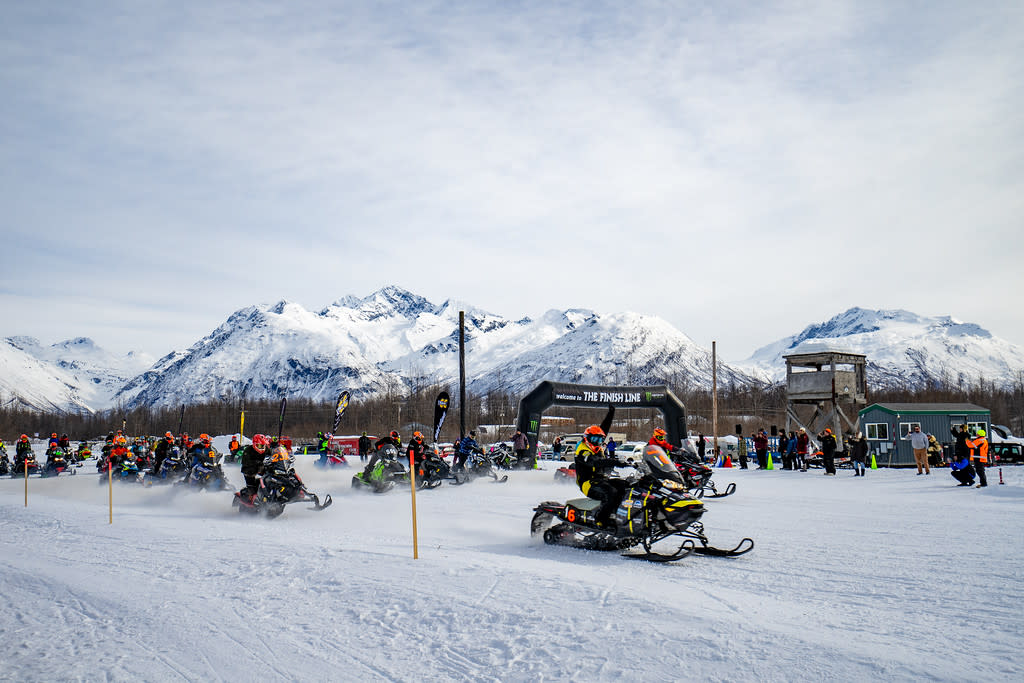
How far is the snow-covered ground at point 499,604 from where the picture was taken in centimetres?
495

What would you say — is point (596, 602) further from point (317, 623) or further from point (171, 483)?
point (171, 483)

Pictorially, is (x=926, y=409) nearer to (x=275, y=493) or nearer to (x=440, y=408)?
(x=440, y=408)

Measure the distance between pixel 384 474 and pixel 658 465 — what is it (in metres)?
10.5

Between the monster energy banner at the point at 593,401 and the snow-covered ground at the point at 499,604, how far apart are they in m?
13.9

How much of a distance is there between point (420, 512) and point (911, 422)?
2259 cm

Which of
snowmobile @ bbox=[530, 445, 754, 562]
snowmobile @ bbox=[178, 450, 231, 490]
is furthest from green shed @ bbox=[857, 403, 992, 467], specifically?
snowmobile @ bbox=[178, 450, 231, 490]

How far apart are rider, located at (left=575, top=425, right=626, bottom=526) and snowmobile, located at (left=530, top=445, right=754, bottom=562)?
0.09m

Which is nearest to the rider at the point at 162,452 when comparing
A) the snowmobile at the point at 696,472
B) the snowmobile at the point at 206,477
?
the snowmobile at the point at 206,477

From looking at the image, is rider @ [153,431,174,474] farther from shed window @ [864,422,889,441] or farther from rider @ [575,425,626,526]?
shed window @ [864,422,889,441]

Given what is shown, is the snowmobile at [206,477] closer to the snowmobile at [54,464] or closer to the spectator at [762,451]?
the snowmobile at [54,464]

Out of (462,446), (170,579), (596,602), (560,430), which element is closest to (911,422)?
(462,446)

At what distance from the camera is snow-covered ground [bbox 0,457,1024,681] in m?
4.95

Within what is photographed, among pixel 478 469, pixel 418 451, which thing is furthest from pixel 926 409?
pixel 418 451

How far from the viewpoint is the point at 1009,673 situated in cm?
454
